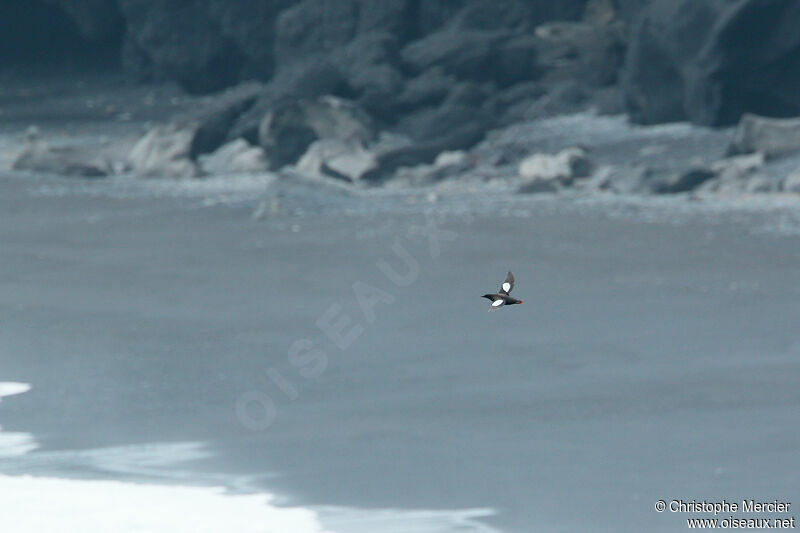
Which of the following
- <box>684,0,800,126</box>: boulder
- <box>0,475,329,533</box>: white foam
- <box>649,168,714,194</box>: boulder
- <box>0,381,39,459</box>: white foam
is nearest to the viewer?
<box>0,475,329,533</box>: white foam

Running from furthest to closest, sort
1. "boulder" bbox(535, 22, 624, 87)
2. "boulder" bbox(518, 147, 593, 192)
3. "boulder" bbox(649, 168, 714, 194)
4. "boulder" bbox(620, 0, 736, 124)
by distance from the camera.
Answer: "boulder" bbox(535, 22, 624, 87), "boulder" bbox(620, 0, 736, 124), "boulder" bbox(518, 147, 593, 192), "boulder" bbox(649, 168, 714, 194)

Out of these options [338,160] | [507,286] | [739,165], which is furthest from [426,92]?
[507,286]

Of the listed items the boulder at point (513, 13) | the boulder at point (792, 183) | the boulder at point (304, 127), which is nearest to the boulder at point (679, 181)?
the boulder at point (792, 183)

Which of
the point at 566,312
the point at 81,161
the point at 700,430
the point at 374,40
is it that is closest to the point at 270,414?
the point at 700,430

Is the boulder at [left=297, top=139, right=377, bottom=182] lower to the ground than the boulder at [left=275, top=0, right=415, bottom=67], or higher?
lower

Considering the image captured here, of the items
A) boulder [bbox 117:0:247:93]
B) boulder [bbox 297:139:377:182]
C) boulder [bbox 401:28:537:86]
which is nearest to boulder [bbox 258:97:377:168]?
boulder [bbox 297:139:377:182]

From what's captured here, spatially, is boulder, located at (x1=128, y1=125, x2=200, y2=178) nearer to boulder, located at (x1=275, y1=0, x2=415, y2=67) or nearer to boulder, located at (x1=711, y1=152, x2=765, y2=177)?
boulder, located at (x1=711, y1=152, x2=765, y2=177)
